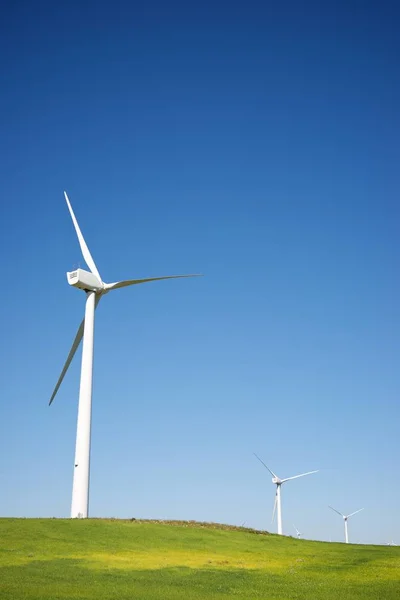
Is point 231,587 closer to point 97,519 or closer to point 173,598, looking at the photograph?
point 173,598

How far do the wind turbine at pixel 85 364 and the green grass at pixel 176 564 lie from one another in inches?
199

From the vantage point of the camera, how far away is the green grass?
99.4 feet

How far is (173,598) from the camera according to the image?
2833 cm

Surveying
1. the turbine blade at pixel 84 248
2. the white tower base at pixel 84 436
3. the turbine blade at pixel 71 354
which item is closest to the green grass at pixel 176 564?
the white tower base at pixel 84 436

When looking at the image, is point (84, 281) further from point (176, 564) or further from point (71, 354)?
point (176, 564)

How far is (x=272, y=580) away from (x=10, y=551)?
53.9ft

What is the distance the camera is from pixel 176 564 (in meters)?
39.2

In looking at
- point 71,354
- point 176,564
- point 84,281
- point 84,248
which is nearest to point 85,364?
point 71,354

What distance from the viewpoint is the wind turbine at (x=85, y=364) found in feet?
186

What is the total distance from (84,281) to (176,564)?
3478 cm

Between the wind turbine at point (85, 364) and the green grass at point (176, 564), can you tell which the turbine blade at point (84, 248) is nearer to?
the wind turbine at point (85, 364)

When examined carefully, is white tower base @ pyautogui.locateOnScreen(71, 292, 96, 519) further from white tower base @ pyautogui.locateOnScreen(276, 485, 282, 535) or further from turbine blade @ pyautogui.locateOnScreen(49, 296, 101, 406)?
white tower base @ pyautogui.locateOnScreen(276, 485, 282, 535)

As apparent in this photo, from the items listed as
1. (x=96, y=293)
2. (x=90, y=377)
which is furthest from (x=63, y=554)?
(x=96, y=293)

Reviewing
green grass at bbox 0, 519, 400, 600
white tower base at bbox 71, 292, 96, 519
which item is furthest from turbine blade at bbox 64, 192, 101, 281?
green grass at bbox 0, 519, 400, 600
